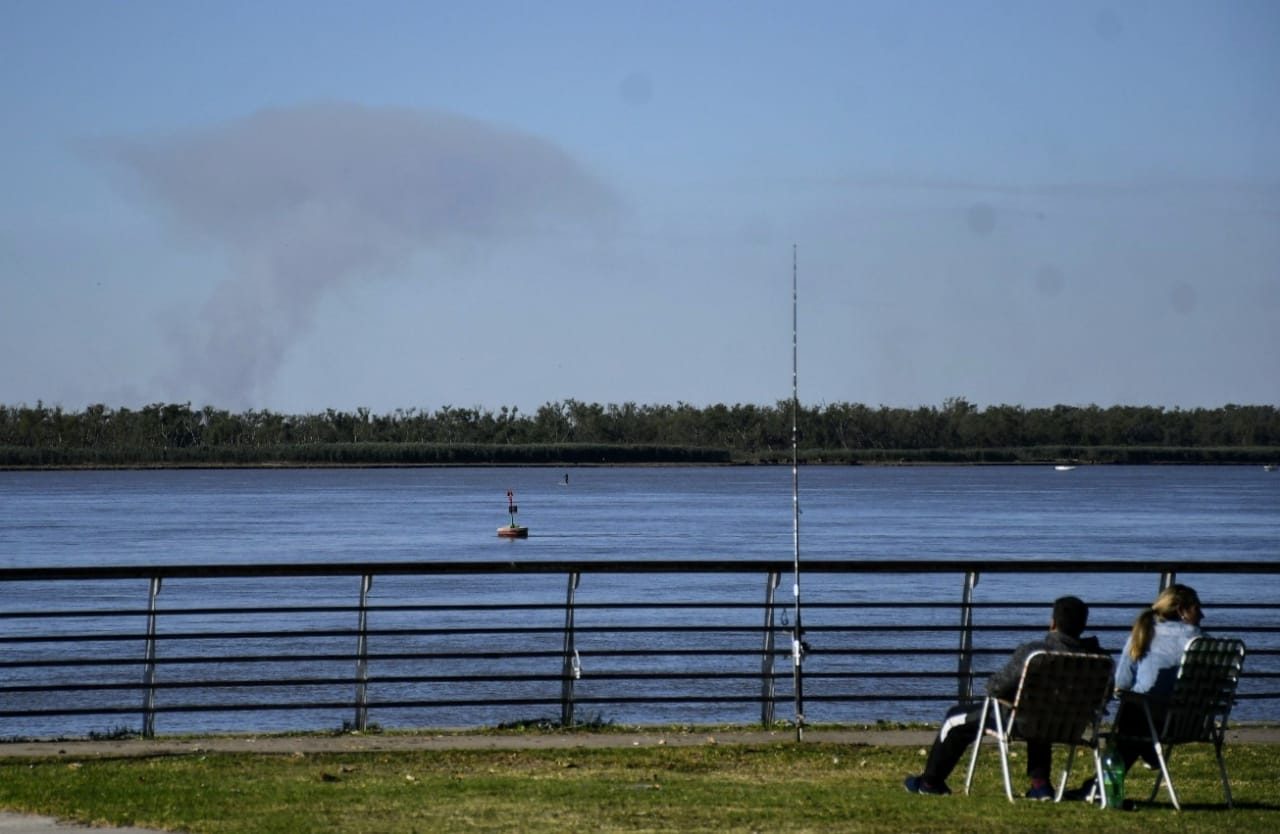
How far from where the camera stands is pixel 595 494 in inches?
6004

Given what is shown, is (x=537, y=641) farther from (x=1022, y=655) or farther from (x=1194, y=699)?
(x=1194, y=699)

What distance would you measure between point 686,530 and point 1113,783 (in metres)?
76.5

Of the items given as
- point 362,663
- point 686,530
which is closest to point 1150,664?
point 362,663

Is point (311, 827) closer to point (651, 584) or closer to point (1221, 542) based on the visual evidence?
point (651, 584)

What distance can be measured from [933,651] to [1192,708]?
13.6ft

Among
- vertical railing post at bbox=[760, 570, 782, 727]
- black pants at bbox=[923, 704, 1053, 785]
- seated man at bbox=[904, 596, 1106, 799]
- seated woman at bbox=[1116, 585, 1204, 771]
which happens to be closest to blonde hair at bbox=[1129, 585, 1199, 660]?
seated woman at bbox=[1116, 585, 1204, 771]

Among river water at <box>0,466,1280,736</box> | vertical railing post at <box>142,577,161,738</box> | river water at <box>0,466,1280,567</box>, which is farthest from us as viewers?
river water at <box>0,466,1280,567</box>

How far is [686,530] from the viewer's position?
8600 cm

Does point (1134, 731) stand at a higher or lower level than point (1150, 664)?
lower

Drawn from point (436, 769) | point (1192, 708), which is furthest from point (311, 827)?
point (1192, 708)

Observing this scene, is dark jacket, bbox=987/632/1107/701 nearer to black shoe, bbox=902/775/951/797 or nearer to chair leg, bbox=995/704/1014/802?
chair leg, bbox=995/704/1014/802

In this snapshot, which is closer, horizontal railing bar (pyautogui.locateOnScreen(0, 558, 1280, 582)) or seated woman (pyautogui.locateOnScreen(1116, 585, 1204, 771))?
seated woman (pyautogui.locateOnScreen(1116, 585, 1204, 771))

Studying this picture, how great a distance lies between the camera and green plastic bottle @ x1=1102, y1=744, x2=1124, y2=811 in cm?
949

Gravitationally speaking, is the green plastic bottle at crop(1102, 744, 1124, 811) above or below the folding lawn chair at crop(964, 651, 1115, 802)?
below
